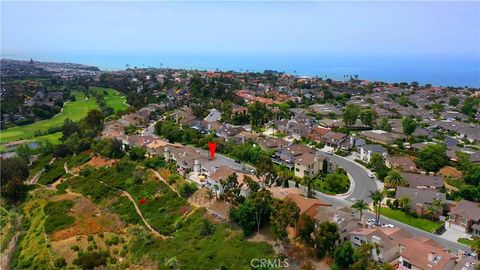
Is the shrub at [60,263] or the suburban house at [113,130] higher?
the suburban house at [113,130]

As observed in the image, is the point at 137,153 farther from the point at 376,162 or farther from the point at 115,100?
the point at 115,100

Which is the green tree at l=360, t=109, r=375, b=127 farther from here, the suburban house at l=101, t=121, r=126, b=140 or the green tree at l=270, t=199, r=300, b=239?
the green tree at l=270, t=199, r=300, b=239

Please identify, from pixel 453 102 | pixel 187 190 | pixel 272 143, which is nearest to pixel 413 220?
pixel 187 190

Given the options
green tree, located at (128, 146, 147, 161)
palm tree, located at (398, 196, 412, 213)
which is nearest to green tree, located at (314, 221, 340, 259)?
palm tree, located at (398, 196, 412, 213)

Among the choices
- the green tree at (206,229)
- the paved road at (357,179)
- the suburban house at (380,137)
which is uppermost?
the suburban house at (380,137)

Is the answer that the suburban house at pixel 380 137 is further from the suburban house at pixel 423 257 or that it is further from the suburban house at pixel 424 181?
the suburban house at pixel 423 257

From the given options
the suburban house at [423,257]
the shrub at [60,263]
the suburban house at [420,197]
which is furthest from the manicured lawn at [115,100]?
the suburban house at [423,257]

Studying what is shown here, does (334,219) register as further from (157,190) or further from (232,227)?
(157,190)
